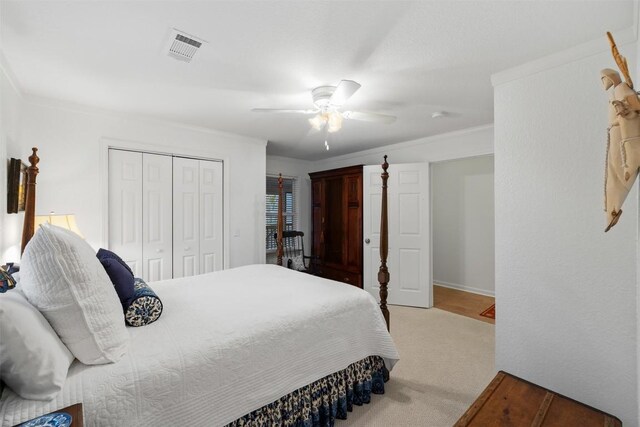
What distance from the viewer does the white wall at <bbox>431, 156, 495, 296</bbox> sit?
187 inches

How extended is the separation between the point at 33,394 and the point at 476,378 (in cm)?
273

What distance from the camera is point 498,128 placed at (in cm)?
217

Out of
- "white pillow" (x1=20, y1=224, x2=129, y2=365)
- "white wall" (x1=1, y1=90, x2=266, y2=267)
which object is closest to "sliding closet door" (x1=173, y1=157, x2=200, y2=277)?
"white wall" (x1=1, y1=90, x2=266, y2=267)

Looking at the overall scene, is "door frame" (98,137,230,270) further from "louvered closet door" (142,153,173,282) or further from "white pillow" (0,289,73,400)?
"white pillow" (0,289,73,400)

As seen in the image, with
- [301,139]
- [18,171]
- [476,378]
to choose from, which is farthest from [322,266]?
[18,171]

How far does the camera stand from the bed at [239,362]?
42.9 inches

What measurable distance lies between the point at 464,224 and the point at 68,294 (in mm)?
5286

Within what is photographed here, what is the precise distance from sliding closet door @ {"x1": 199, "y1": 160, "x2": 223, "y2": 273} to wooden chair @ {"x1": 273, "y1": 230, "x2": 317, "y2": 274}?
143cm

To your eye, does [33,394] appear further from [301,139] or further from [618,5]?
[301,139]

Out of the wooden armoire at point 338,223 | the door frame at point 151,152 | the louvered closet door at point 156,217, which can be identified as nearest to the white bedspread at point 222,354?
the louvered closet door at point 156,217

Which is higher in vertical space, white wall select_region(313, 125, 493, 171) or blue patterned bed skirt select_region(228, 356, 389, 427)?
white wall select_region(313, 125, 493, 171)

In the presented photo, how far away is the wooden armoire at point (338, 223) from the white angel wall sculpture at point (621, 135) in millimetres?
3569

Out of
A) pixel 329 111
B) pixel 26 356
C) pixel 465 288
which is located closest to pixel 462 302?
pixel 465 288

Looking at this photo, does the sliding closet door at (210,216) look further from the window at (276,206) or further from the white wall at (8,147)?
the white wall at (8,147)
